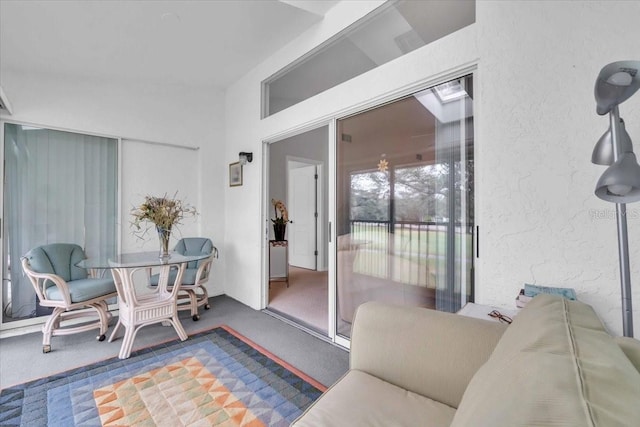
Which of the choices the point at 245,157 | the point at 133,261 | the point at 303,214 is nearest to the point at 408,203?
the point at 245,157

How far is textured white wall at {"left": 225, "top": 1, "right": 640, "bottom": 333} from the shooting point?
1.34 meters

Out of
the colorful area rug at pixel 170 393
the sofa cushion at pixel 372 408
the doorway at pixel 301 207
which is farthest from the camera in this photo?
the doorway at pixel 301 207

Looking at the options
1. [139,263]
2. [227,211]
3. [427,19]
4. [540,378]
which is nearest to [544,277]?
[540,378]

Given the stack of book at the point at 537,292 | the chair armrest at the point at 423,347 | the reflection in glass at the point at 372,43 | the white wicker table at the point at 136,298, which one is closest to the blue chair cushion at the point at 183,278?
the white wicker table at the point at 136,298

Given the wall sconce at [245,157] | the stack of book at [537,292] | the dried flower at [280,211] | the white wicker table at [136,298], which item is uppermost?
the wall sconce at [245,157]

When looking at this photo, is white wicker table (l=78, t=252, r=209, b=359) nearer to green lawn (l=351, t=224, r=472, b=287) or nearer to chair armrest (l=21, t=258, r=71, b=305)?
chair armrest (l=21, t=258, r=71, b=305)

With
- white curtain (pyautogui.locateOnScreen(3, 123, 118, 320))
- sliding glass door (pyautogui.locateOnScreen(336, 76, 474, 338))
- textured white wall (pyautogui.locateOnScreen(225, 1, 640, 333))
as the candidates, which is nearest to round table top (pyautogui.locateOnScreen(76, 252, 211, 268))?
white curtain (pyautogui.locateOnScreen(3, 123, 118, 320))

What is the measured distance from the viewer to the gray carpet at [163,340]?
7.14ft

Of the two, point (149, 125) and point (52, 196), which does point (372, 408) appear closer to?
point (52, 196)

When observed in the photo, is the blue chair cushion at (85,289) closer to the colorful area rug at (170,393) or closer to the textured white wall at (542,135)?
the colorful area rug at (170,393)

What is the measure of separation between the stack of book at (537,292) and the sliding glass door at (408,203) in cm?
43

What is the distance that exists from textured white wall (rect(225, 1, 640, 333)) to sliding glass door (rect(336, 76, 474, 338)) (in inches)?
7.0

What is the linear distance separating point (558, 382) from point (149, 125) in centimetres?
423

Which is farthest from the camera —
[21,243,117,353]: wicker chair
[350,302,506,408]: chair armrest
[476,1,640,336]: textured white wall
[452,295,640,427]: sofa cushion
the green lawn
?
[21,243,117,353]: wicker chair
